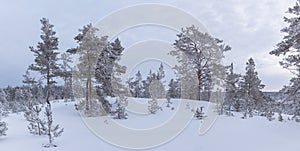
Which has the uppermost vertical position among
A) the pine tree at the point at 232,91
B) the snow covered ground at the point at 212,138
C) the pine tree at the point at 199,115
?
the pine tree at the point at 232,91

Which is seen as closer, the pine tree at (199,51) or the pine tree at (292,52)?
the pine tree at (292,52)

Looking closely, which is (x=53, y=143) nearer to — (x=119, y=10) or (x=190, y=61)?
(x=119, y=10)

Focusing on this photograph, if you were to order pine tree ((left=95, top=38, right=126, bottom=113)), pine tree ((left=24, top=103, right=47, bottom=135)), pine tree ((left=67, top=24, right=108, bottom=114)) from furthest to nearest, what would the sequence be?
1. pine tree ((left=95, top=38, right=126, bottom=113))
2. pine tree ((left=67, top=24, right=108, bottom=114))
3. pine tree ((left=24, top=103, right=47, bottom=135))

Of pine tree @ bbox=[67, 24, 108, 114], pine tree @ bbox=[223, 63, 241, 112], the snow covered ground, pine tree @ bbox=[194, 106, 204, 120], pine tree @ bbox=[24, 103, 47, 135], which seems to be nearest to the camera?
the snow covered ground

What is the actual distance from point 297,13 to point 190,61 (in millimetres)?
10852

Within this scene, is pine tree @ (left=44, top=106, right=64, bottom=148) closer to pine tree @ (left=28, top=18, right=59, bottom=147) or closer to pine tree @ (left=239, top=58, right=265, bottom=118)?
pine tree @ (left=28, top=18, right=59, bottom=147)

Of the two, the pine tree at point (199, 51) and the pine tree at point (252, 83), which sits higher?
the pine tree at point (199, 51)

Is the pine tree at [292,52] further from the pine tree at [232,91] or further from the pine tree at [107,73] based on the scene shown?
the pine tree at [107,73]

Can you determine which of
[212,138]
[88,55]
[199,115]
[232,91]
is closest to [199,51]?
[232,91]

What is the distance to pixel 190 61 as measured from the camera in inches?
880

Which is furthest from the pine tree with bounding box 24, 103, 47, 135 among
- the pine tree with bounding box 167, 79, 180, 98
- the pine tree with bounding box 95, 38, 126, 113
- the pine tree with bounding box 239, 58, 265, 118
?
the pine tree with bounding box 167, 79, 180, 98

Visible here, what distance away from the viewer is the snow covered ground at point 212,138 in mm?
11062

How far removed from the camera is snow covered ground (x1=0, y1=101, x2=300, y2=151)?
11.1 metres

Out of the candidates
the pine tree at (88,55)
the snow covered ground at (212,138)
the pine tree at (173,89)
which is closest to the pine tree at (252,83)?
the pine tree at (173,89)
